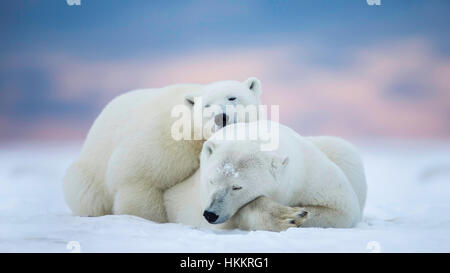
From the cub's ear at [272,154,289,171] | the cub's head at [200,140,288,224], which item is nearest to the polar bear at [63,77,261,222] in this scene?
the cub's head at [200,140,288,224]

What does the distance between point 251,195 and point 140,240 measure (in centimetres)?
109

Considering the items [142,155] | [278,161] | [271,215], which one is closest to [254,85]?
[142,155]

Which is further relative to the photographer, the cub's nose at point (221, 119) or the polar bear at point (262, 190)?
the cub's nose at point (221, 119)

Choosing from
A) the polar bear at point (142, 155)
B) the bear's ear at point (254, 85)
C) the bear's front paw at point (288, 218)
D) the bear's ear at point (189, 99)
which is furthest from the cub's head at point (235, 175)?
the bear's ear at point (254, 85)

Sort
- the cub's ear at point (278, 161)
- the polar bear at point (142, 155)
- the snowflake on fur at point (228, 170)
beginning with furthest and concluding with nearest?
the polar bear at point (142, 155) → the cub's ear at point (278, 161) → the snowflake on fur at point (228, 170)

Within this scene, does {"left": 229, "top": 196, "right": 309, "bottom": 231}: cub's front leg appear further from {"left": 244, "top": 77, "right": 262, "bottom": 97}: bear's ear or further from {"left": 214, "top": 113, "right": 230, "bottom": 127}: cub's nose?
{"left": 244, "top": 77, "right": 262, "bottom": 97}: bear's ear

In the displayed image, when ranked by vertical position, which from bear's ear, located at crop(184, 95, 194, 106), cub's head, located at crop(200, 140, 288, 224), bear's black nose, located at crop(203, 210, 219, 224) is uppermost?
bear's ear, located at crop(184, 95, 194, 106)

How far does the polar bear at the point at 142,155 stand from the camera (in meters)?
6.88

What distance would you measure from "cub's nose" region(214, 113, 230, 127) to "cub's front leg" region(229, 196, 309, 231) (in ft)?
3.71

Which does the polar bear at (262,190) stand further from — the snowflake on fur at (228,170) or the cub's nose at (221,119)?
the cub's nose at (221,119)

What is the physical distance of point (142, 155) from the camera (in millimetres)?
6934

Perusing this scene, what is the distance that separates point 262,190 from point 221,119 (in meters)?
1.14

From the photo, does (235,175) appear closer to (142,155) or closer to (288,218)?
(288,218)

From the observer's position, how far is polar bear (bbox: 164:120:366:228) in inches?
217
